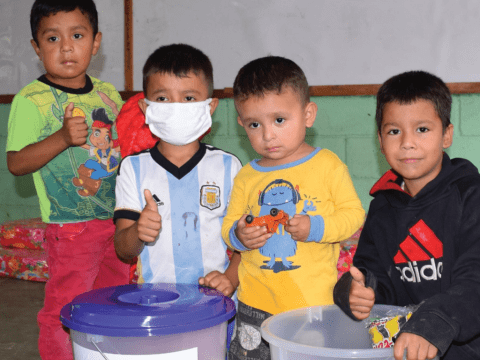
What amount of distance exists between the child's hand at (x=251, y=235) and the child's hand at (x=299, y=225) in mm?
68

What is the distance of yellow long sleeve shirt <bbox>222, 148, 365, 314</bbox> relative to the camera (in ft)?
4.66

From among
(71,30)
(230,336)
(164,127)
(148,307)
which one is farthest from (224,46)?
(148,307)

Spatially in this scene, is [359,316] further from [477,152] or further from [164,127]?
[477,152]

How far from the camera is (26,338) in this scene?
99.1 inches

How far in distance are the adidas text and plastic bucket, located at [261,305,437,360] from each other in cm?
10

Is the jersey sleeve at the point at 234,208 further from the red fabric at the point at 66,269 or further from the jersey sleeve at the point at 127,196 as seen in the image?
the red fabric at the point at 66,269

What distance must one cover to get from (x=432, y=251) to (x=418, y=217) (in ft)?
0.31

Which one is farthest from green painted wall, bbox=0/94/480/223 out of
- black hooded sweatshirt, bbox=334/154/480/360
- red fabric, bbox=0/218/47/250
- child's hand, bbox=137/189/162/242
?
child's hand, bbox=137/189/162/242

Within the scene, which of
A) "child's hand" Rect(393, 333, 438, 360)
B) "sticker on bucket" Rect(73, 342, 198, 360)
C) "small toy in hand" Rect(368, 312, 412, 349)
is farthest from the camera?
"small toy in hand" Rect(368, 312, 412, 349)

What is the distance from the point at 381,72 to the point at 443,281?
6.52 feet

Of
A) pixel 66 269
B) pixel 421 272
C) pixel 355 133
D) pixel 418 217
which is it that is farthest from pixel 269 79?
pixel 355 133

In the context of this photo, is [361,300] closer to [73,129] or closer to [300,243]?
[300,243]

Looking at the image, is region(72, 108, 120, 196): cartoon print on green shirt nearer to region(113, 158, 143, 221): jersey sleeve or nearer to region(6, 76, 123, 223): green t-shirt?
region(6, 76, 123, 223): green t-shirt

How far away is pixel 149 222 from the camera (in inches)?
55.7
